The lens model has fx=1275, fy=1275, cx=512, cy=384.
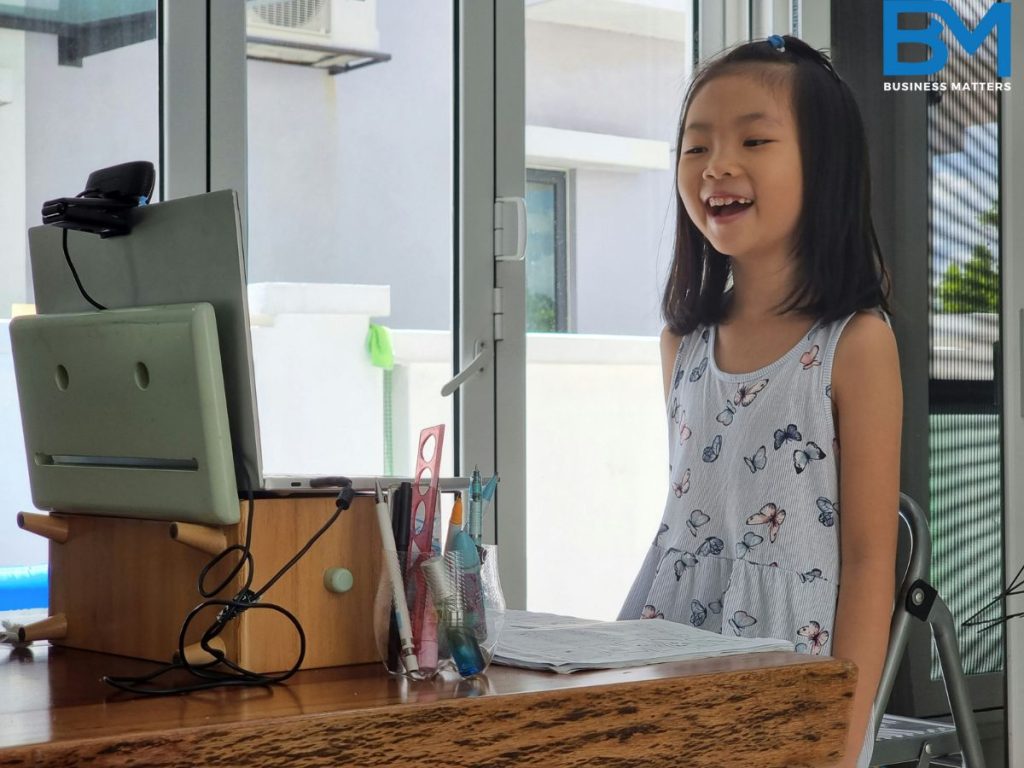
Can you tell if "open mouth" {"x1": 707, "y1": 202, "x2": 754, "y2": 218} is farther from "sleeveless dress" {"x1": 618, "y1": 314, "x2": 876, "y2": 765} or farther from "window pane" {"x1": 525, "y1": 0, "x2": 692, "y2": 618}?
"window pane" {"x1": 525, "y1": 0, "x2": 692, "y2": 618}

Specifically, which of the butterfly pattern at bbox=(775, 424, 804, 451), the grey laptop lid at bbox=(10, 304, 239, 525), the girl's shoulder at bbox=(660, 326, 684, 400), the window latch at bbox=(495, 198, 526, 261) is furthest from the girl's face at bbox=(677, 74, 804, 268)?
the grey laptop lid at bbox=(10, 304, 239, 525)

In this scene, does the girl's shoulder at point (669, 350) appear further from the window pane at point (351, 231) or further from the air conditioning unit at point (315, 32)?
the air conditioning unit at point (315, 32)

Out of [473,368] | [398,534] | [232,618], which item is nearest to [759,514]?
[398,534]

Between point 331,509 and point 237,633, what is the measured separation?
13cm

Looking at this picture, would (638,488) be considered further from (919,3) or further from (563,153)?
(919,3)

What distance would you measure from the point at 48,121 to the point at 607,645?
1.50 metres

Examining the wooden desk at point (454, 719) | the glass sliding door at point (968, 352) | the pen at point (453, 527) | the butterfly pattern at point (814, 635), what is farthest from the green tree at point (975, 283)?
the pen at point (453, 527)

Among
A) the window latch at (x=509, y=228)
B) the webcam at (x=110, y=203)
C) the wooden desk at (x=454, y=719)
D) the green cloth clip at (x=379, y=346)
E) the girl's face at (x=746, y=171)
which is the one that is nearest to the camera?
the wooden desk at (x=454, y=719)

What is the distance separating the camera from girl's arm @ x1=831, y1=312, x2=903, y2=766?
1523mm

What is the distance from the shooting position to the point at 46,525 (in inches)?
48.1

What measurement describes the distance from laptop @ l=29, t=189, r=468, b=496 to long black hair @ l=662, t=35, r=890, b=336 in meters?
0.75

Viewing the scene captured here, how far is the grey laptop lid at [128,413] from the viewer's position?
1.03 meters

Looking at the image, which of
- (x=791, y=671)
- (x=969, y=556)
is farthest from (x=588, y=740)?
(x=969, y=556)

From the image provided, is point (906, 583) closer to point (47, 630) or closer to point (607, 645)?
point (607, 645)
